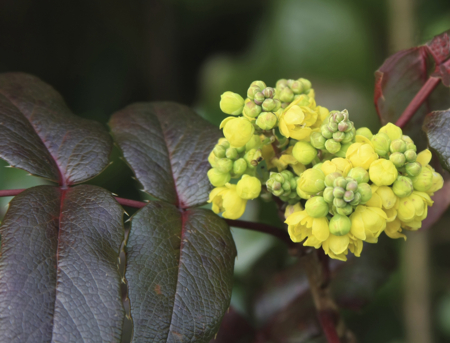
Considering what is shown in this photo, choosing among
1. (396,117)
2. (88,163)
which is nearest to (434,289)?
(396,117)

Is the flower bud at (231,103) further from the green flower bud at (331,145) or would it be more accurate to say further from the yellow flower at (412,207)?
the yellow flower at (412,207)

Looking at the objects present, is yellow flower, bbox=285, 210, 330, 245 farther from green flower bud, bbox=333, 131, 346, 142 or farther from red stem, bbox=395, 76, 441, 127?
red stem, bbox=395, 76, 441, 127

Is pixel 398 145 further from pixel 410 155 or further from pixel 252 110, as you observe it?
pixel 252 110

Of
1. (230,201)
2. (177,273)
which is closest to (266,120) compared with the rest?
(230,201)

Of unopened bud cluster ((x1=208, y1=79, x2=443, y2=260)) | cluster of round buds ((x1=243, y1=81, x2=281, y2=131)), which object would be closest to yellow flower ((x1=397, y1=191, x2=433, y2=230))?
unopened bud cluster ((x1=208, y1=79, x2=443, y2=260))

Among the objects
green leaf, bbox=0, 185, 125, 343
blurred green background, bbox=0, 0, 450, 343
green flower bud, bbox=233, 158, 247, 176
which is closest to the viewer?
green leaf, bbox=0, 185, 125, 343

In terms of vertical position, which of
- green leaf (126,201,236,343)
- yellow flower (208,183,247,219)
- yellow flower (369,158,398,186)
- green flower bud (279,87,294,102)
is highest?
green flower bud (279,87,294,102)

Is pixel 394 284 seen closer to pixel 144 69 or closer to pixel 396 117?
pixel 396 117
